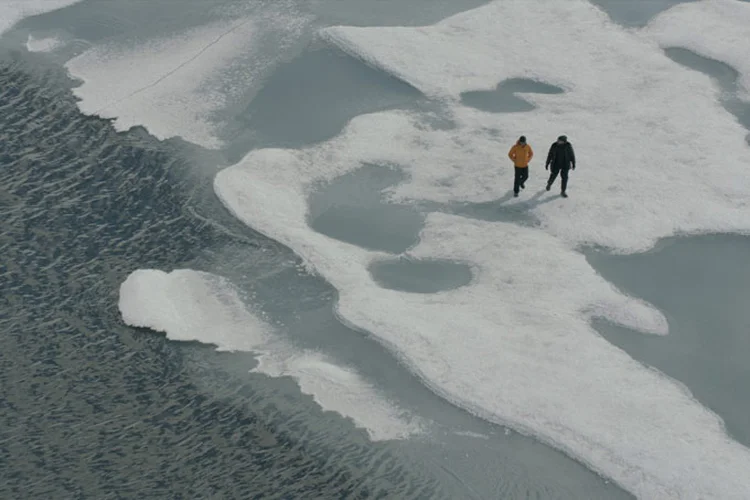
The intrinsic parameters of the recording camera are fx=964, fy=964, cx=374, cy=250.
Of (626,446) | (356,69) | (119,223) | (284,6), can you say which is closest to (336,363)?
(626,446)

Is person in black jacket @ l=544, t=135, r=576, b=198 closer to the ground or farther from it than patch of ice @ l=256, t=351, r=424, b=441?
farther from it

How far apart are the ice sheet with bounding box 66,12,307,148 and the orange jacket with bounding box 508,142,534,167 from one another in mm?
8384

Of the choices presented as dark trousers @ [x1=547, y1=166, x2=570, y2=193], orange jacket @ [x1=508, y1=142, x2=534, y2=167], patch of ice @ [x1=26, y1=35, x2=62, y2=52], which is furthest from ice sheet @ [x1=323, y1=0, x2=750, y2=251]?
patch of ice @ [x1=26, y1=35, x2=62, y2=52]

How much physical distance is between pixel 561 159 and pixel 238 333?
30.3 feet

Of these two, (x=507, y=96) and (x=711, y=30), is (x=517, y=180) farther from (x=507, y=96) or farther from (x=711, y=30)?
(x=711, y=30)

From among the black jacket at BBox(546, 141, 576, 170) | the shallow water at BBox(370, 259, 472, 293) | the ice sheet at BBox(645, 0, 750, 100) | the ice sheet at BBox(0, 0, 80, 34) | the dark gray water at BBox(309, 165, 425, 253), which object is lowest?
the shallow water at BBox(370, 259, 472, 293)

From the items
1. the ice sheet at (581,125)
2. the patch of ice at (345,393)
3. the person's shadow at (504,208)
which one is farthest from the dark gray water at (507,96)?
the patch of ice at (345,393)

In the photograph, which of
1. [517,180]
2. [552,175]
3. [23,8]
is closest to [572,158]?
[552,175]

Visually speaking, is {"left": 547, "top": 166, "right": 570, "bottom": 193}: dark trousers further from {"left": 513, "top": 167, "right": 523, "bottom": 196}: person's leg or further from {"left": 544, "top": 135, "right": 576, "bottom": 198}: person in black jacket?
{"left": 513, "top": 167, "right": 523, "bottom": 196}: person's leg

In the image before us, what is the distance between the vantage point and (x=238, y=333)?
66.9 feet

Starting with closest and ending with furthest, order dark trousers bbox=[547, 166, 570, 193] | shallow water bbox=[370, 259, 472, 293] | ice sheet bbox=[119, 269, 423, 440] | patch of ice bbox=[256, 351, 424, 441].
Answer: patch of ice bbox=[256, 351, 424, 441] → ice sheet bbox=[119, 269, 423, 440] → shallow water bbox=[370, 259, 472, 293] → dark trousers bbox=[547, 166, 570, 193]

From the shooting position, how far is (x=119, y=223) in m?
24.1

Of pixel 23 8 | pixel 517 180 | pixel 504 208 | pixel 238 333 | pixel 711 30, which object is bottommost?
pixel 238 333

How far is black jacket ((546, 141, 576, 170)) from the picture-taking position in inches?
938
